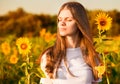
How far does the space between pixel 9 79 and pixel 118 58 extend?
852 millimetres

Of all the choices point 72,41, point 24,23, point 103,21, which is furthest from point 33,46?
point 24,23

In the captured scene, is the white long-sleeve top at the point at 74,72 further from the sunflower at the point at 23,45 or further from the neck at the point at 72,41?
the sunflower at the point at 23,45

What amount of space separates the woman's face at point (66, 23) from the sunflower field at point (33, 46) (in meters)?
0.22

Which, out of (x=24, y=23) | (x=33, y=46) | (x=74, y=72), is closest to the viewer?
(x=74, y=72)

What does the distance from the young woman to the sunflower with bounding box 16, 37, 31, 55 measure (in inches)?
17.8

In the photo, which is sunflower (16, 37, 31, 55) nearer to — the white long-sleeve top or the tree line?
the white long-sleeve top

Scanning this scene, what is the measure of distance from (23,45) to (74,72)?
59cm

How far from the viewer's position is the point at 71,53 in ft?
8.65

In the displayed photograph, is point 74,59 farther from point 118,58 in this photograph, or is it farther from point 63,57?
point 118,58

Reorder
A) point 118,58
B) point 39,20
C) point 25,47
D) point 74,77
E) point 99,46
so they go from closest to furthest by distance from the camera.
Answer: point 74,77 < point 99,46 < point 25,47 < point 118,58 < point 39,20

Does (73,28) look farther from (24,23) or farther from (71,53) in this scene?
(24,23)

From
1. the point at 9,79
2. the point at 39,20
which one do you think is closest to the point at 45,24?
the point at 39,20

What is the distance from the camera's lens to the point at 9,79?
428cm

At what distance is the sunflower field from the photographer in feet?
9.50
